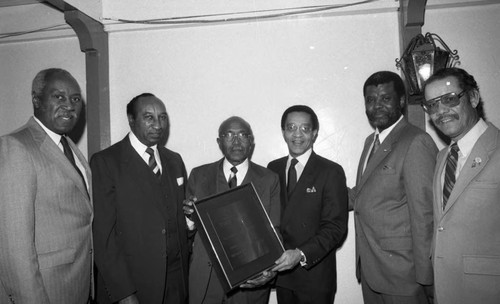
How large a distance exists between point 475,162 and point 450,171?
0.61 feet

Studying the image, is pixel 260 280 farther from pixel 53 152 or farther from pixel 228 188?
pixel 53 152

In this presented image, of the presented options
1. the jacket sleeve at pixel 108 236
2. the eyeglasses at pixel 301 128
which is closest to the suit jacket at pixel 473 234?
the eyeglasses at pixel 301 128

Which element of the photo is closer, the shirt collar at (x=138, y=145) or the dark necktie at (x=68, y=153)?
the dark necktie at (x=68, y=153)

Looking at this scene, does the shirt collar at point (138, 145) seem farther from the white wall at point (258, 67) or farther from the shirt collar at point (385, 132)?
the shirt collar at point (385, 132)

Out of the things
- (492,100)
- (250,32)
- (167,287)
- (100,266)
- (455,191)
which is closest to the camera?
(455,191)

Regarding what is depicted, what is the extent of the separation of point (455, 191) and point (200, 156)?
8.93 ft

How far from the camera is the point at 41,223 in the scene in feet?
6.32

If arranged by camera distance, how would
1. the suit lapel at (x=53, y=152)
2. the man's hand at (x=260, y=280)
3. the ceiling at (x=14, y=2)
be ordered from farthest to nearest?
the ceiling at (x=14, y=2) → the man's hand at (x=260, y=280) → the suit lapel at (x=53, y=152)

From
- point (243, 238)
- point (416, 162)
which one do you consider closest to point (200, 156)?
point (243, 238)

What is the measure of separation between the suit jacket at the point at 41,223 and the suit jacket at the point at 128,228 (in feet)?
0.40

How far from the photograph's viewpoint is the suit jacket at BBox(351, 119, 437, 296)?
224 centimetres

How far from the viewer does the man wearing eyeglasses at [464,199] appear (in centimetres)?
187

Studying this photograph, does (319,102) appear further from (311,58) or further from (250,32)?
(250,32)

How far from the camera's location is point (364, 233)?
2.57m
